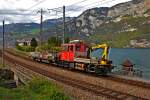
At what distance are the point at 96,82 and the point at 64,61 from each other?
1646 centimetres

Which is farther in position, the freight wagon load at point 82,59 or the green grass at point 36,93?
the freight wagon load at point 82,59

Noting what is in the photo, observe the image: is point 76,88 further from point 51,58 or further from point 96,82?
point 51,58

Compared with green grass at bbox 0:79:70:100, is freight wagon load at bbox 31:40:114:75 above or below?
above

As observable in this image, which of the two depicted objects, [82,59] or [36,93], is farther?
[82,59]

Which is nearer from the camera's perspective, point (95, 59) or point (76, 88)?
point (76, 88)

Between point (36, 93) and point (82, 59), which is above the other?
point (82, 59)

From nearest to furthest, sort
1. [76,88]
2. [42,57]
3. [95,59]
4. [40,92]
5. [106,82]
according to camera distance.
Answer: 1. [40,92]
2. [76,88]
3. [106,82]
4. [95,59]
5. [42,57]

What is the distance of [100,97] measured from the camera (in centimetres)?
2302

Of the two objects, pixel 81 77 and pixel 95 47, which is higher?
pixel 95 47

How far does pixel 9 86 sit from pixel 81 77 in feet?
38.3

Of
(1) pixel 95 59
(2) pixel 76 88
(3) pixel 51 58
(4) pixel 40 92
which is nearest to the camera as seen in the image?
(4) pixel 40 92

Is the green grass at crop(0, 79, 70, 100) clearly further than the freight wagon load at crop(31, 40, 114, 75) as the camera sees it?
No

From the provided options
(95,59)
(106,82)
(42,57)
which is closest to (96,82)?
(106,82)

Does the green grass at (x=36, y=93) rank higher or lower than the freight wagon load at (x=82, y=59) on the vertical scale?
lower
